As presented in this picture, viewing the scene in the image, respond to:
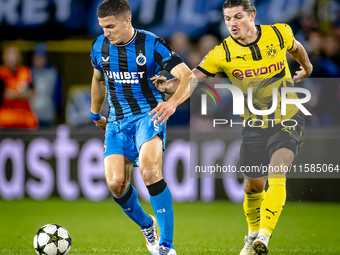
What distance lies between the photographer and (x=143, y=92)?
15.1 feet

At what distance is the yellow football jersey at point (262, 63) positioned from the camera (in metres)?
4.61

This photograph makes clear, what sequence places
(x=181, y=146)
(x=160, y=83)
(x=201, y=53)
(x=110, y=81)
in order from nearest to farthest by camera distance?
(x=160, y=83) < (x=110, y=81) < (x=181, y=146) < (x=201, y=53)

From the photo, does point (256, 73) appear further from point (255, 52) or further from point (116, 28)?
point (116, 28)

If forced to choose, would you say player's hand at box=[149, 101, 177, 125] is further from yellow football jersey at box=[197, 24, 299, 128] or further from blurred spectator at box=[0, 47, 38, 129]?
blurred spectator at box=[0, 47, 38, 129]

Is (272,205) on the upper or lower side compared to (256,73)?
lower

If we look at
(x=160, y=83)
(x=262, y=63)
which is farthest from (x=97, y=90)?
(x=262, y=63)

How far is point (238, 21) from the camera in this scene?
14.8 feet

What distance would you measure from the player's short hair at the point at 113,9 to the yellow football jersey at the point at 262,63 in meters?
0.89

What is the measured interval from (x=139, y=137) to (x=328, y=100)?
4.43 metres

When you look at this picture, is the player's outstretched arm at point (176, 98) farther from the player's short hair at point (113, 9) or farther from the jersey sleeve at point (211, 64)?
the player's short hair at point (113, 9)

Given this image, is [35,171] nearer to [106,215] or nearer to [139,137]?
[106,215]

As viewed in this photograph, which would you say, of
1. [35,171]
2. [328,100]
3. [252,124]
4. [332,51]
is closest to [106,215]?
[35,171]

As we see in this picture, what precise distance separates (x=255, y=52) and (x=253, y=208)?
59.8 inches

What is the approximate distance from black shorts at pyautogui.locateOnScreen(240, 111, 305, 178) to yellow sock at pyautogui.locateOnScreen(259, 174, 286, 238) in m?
0.29
